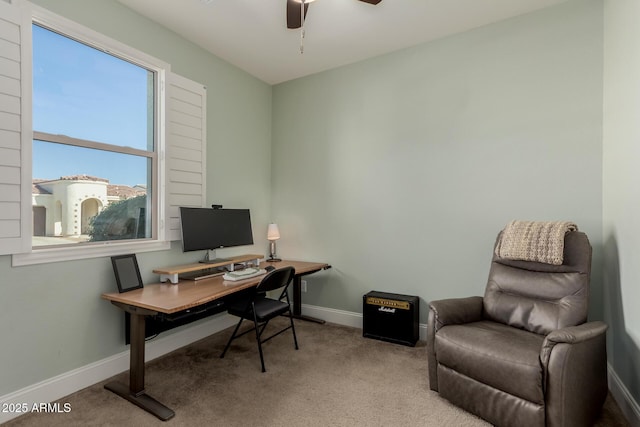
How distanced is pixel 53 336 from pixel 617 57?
4.12 m

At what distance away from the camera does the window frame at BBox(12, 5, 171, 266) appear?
1.96 m

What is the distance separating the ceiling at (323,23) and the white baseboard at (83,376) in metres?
2.67

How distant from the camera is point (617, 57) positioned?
2086mm

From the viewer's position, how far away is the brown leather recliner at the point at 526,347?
158 centimetres

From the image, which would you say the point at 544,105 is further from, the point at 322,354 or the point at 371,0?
the point at 322,354

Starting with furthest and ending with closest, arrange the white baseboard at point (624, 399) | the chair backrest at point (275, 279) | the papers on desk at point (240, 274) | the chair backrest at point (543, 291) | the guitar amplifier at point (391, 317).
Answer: the guitar amplifier at point (391, 317), the papers on desk at point (240, 274), the chair backrest at point (275, 279), the chair backrest at point (543, 291), the white baseboard at point (624, 399)

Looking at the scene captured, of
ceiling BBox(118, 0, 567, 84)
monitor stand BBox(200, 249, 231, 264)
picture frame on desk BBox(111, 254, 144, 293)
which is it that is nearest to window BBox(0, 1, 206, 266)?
picture frame on desk BBox(111, 254, 144, 293)

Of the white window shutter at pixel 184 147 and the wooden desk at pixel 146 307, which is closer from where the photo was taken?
the wooden desk at pixel 146 307

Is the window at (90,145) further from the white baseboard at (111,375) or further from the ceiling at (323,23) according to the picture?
the white baseboard at (111,375)

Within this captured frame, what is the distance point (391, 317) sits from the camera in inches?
116

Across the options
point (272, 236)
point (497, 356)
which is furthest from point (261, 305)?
point (497, 356)

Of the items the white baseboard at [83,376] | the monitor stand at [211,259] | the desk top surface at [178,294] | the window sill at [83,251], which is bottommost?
the white baseboard at [83,376]

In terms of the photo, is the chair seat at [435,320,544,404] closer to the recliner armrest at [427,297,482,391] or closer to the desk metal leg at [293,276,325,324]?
the recliner armrest at [427,297,482,391]

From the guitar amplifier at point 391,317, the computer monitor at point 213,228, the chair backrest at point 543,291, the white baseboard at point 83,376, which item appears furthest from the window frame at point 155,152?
the chair backrest at point 543,291
